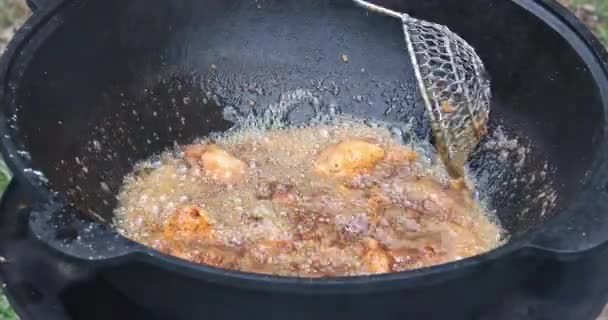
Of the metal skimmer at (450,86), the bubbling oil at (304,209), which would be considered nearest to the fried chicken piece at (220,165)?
the bubbling oil at (304,209)

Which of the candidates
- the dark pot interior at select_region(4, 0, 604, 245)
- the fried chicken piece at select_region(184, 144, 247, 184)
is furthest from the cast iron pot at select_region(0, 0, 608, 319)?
the fried chicken piece at select_region(184, 144, 247, 184)

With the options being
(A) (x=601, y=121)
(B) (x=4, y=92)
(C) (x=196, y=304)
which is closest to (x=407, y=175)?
(A) (x=601, y=121)

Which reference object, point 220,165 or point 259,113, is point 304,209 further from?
point 259,113

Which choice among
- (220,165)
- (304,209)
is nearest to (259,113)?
(220,165)

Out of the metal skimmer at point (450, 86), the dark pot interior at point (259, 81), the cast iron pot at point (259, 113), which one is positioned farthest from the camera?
the metal skimmer at point (450, 86)

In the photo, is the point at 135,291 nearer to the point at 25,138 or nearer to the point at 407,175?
the point at 25,138

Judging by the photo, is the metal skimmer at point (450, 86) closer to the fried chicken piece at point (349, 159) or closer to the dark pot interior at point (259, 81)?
the dark pot interior at point (259, 81)
